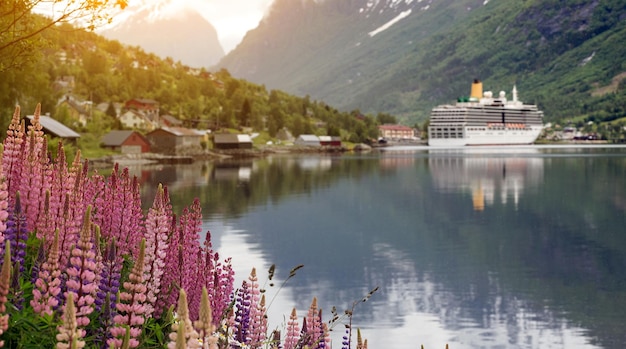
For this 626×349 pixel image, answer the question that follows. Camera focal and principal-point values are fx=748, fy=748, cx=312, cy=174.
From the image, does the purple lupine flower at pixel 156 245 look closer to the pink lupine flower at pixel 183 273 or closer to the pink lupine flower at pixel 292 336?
the pink lupine flower at pixel 183 273

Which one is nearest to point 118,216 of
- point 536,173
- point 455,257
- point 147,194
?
point 455,257

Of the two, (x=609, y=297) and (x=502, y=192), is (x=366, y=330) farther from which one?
(x=502, y=192)

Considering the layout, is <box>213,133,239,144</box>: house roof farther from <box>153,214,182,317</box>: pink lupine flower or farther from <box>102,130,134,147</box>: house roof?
<box>153,214,182,317</box>: pink lupine flower

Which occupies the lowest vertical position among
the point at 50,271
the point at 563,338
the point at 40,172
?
the point at 563,338

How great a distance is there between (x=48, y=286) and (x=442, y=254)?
33015mm

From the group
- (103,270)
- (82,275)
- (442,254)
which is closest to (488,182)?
(442,254)

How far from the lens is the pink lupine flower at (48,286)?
6.05 meters

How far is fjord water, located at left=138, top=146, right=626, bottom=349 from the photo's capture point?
79.5 feet

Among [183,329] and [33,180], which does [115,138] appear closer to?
[33,180]

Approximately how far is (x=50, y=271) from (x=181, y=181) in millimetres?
80349

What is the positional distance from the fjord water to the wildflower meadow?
362 inches

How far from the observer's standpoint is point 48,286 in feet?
21.5

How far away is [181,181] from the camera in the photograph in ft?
281

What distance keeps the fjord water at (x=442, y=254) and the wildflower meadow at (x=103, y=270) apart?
921cm
